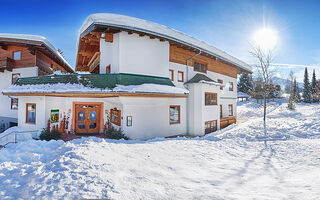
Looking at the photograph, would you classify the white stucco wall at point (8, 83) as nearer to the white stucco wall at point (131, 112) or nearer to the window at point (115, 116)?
the white stucco wall at point (131, 112)

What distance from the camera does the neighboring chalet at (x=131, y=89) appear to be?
29.7 ft

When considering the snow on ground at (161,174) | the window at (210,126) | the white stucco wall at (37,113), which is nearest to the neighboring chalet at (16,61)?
the white stucco wall at (37,113)

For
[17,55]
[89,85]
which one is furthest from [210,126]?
[17,55]

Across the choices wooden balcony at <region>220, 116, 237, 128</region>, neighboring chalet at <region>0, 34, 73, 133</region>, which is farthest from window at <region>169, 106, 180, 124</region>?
neighboring chalet at <region>0, 34, 73, 133</region>

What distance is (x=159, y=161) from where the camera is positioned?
5797 mm

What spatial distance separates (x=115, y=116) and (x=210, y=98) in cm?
863

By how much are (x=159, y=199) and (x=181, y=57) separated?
39.5 feet

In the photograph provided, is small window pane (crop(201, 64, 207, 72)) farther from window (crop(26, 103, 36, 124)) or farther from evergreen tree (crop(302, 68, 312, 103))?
evergreen tree (crop(302, 68, 312, 103))

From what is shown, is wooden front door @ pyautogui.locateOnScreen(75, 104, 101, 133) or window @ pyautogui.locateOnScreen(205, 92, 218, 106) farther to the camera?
window @ pyautogui.locateOnScreen(205, 92, 218, 106)

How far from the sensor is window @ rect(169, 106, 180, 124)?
12.3 metres

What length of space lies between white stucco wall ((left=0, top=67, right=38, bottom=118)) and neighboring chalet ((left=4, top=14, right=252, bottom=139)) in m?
4.66

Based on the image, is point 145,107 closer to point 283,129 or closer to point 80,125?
point 80,125

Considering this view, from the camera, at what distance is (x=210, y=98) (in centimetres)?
1391

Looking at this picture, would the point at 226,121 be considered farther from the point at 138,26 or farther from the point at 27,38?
the point at 27,38
